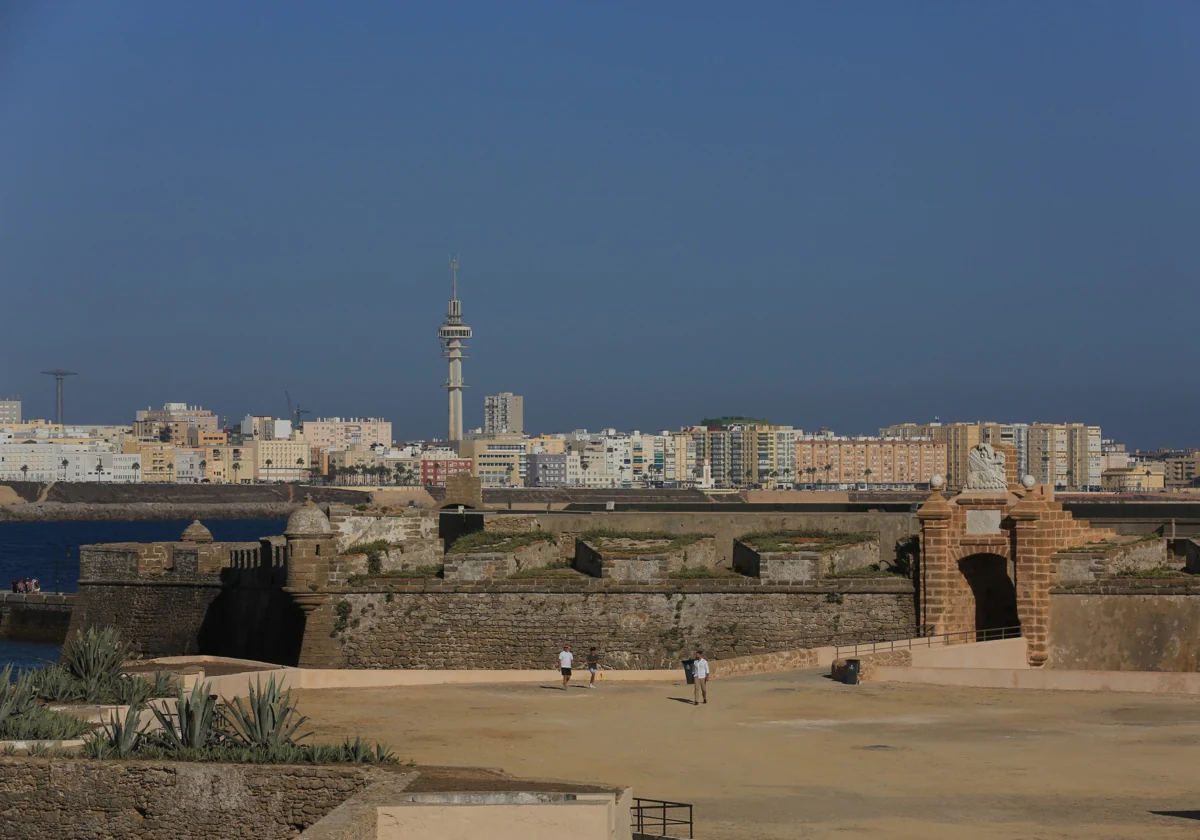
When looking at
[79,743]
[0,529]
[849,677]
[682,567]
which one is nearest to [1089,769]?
[849,677]

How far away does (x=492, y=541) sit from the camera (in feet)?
112

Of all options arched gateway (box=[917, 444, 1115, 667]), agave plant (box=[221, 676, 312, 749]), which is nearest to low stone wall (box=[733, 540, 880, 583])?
arched gateway (box=[917, 444, 1115, 667])

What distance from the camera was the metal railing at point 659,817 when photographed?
55.1ft

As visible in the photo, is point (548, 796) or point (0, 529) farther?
point (0, 529)

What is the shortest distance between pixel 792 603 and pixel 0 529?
16335 cm

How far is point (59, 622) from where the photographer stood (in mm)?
51031

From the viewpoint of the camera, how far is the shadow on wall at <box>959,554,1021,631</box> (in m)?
31.1

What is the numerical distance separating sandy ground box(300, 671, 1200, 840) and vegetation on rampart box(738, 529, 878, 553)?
204 inches

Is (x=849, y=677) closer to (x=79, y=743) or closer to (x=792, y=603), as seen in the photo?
(x=792, y=603)

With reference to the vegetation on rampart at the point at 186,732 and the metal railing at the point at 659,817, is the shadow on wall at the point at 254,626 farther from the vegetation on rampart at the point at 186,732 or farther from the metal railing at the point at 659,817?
the metal railing at the point at 659,817

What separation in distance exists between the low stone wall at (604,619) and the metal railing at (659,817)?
13.5 meters

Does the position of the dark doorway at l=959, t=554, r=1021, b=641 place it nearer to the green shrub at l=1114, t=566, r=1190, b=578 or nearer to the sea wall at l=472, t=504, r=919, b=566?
the green shrub at l=1114, t=566, r=1190, b=578

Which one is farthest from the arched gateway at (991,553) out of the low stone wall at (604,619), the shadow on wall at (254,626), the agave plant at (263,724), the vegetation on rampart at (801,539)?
the agave plant at (263,724)

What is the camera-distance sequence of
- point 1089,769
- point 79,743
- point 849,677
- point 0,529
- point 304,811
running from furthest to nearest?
point 0,529 → point 849,677 → point 1089,769 → point 79,743 → point 304,811
